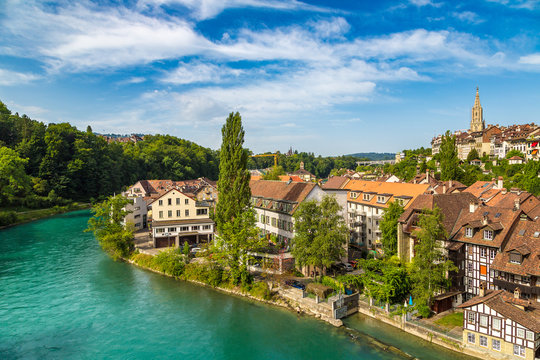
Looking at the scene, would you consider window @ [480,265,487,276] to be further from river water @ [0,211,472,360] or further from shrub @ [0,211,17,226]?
shrub @ [0,211,17,226]

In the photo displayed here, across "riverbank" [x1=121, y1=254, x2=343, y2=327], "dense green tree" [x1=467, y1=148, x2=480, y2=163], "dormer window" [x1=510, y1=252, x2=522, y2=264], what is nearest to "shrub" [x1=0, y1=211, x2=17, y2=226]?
"riverbank" [x1=121, y1=254, x2=343, y2=327]

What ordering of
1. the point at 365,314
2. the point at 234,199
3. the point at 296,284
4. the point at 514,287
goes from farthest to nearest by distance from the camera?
1. the point at 234,199
2. the point at 296,284
3. the point at 365,314
4. the point at 514,287

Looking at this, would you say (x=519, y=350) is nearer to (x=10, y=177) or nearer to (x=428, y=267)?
(x=428, y=267)

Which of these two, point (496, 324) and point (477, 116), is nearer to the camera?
point (496, 324)

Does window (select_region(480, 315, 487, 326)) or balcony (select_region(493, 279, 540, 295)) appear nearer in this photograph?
window (select_region(480, 315, 487, 326))

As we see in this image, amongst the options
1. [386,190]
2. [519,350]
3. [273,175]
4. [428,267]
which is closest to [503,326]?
[519,350]

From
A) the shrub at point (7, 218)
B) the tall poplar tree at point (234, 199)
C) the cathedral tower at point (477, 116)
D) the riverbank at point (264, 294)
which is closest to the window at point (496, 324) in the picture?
the riverbank at point (264, 294)

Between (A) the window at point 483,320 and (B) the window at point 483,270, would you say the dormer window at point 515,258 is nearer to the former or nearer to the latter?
(B) the window at point 483,270
